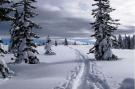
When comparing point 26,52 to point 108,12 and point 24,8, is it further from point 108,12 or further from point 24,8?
point 108,12

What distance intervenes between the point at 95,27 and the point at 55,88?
84.1 ft

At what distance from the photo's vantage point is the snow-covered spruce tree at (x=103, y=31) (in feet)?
135

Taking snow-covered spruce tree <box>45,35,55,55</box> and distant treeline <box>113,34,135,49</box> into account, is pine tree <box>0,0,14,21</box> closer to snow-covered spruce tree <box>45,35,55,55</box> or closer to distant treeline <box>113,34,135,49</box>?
snow-covered spruce tree <box>45,35,55,55</box>

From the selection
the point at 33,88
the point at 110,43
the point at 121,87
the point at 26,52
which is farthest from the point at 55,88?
the point at 110,43

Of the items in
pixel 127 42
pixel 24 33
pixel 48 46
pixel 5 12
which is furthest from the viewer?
pixel 127 42

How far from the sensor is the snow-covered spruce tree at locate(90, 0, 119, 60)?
A: 135 ft

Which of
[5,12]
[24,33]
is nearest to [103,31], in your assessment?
[24,33]

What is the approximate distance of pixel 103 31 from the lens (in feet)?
137

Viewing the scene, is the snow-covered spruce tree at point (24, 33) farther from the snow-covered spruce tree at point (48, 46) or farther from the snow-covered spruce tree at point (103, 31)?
the snow-covered spruce tree at point (48, 46)

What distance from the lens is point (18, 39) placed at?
34.5 metres

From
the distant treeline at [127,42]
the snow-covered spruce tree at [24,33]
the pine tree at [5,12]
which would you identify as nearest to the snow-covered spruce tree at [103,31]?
the snow-covered spruce tree at [24,33]

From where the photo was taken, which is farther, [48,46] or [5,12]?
[48,46]

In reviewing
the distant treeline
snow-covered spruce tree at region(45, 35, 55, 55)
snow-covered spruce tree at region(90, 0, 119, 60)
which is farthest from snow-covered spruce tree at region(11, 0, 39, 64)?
the distant treeline

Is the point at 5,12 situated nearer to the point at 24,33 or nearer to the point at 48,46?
the point at 24,33
